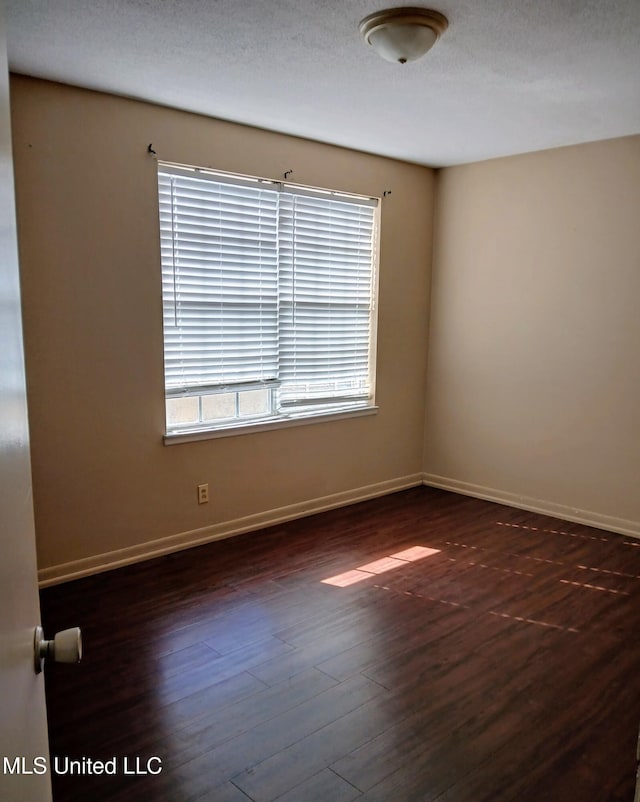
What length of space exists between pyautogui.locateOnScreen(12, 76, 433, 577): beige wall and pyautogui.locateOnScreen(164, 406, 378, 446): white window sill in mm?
50

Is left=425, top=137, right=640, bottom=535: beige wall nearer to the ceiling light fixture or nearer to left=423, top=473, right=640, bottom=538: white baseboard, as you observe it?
left=423, top=473, right=640, bottom=538: white baseboard

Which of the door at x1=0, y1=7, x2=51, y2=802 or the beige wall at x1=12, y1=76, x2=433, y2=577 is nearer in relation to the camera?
the door at x1=0, y1=7, x2=51, y2=802

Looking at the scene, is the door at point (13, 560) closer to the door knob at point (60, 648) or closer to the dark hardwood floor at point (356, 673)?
the door knob at point (60, 648)

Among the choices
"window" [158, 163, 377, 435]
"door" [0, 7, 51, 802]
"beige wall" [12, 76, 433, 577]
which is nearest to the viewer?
"door" [0, 7, 51, 802]

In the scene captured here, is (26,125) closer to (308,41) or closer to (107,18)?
(107,18)

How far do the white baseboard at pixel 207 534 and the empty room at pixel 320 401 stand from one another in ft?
0.06

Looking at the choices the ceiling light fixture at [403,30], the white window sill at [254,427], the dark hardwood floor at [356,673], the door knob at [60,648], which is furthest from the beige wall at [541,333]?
the door knob at [60,648]

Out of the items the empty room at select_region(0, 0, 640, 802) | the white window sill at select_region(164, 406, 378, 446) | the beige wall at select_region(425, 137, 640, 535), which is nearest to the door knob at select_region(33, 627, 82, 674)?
the empty room at select_region(0, 0, 640, 802)

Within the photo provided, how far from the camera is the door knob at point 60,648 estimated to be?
3.10 feet

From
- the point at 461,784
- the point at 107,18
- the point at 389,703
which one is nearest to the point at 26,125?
the point at 107,18

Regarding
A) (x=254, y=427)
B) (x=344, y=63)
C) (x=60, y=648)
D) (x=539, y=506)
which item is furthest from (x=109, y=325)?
(x=539, y=506)

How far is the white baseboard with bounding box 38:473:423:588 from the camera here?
3127 mm

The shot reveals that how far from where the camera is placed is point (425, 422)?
500cm

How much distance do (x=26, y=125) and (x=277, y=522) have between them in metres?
2.69
